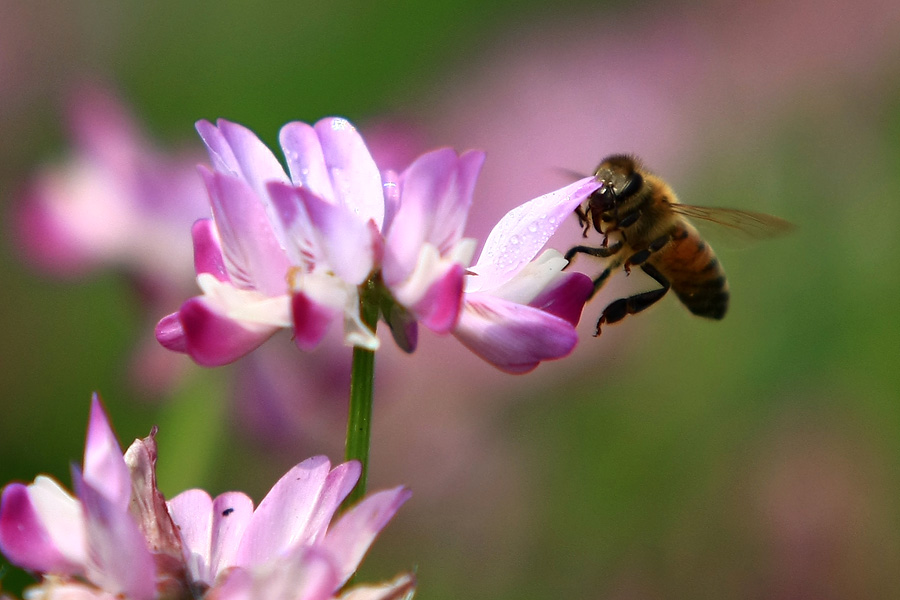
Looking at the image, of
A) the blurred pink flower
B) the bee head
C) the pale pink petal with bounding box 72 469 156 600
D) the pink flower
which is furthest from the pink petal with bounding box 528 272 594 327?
the blurred pink flower

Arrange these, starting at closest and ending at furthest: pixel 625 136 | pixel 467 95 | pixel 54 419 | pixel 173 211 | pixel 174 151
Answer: pixel 173 211 < pixel 174 151 < pixel 54 419 < pixel 625 136 < pixel 467 95

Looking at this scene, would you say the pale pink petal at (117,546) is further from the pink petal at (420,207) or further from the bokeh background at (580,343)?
the bokeh background at (580,343)

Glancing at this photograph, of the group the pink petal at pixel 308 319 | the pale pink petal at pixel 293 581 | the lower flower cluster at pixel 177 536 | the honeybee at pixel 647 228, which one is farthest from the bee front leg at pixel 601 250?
the pale pink petal at pixel 293 581

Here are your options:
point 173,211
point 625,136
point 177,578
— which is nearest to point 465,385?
point 173,211

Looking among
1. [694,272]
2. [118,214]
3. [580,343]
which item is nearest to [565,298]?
[694,272]

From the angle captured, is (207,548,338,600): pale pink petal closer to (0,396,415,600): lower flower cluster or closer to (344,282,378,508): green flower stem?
(0,396,415,600): lower flower cluster

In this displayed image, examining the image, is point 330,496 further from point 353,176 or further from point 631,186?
point 631,186

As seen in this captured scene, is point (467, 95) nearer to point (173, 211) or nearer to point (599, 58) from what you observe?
point (599, 58)
